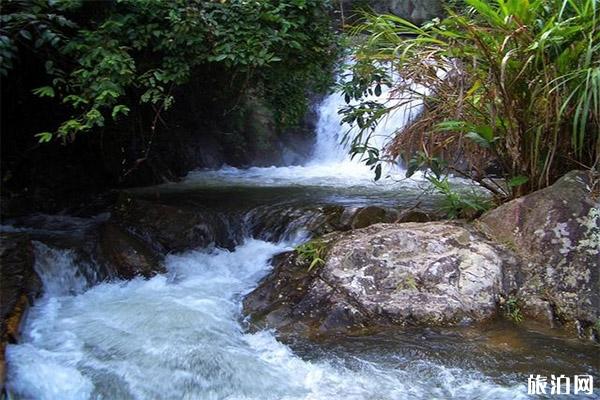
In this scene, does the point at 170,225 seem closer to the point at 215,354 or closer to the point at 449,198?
the point at 215,354

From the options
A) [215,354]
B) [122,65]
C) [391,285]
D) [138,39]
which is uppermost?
[138,39]

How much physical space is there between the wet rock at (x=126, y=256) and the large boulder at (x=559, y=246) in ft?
8.91


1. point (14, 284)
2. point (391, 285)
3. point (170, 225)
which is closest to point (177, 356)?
point (14, 284)

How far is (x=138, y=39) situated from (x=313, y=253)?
2162 mm

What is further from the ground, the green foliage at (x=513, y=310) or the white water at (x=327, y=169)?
the white water at (x=327, y=169)

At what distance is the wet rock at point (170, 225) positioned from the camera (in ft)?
15.5

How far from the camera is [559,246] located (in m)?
3.39

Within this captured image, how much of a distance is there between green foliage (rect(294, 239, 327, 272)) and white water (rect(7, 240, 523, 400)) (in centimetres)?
59

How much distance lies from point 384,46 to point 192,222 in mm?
2387

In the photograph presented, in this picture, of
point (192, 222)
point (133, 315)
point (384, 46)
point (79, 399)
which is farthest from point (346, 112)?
point (79, 399)

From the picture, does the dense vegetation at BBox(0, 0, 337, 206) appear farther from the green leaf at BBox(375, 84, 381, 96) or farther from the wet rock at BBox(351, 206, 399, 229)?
the wet rock at BBox(351, 206, 399, 229)

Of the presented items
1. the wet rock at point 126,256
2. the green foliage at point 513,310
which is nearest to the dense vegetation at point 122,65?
the wet rock at point 126,256

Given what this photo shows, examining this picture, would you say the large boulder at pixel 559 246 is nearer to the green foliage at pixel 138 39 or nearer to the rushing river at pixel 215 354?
the rushing river at pixel 215 354

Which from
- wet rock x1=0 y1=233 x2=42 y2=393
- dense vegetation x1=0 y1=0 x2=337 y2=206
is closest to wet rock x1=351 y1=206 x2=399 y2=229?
dense vegetation x1=0 y1=0 x2=337 y2=206
